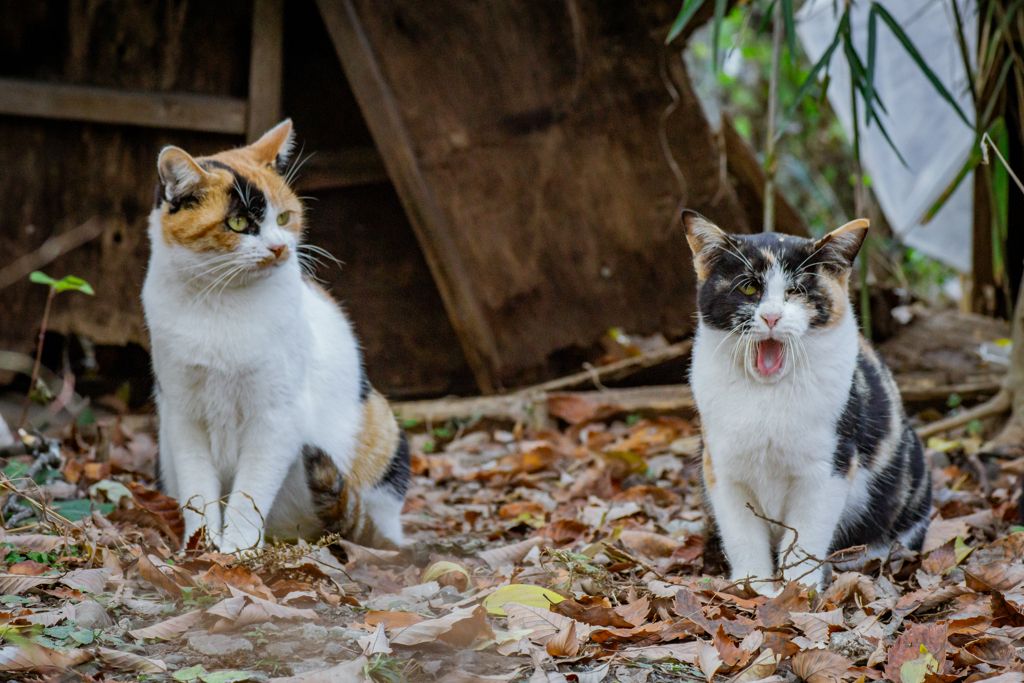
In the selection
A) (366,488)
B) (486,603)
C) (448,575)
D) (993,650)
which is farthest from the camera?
(366,488)

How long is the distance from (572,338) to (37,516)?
2.99m

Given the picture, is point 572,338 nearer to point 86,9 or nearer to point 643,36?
point 643,36

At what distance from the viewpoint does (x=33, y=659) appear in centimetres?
156

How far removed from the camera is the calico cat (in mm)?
2467

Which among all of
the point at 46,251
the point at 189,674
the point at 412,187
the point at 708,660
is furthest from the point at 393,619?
the point at 46,251

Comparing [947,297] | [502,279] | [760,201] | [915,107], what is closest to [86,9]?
[502,279]

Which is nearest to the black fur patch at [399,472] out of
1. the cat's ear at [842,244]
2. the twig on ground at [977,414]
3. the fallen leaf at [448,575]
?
the fallen leaf at [448,575]

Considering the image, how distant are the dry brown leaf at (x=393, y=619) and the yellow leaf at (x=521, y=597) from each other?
0.19 meters

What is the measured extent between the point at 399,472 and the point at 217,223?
108cm

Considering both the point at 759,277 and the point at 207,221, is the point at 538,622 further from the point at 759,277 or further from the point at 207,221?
the point at 207,221

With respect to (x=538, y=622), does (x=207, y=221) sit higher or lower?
higher

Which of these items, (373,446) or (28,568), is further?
(373,446)

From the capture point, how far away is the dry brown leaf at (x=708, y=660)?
1833 mm

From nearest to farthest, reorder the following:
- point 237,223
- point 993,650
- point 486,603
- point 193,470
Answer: point 993,650, point 486,603, point 237,223, point 193,470
